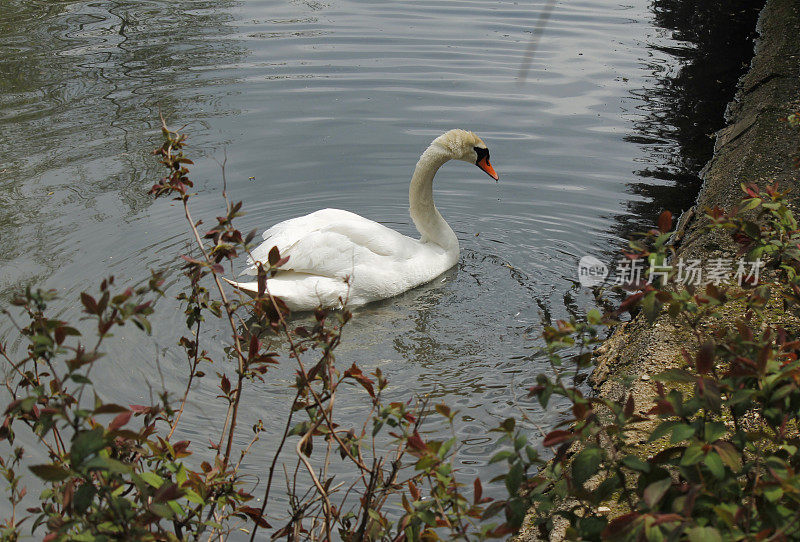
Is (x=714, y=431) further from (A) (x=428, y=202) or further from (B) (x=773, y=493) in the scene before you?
(A) (x=428, y=202)

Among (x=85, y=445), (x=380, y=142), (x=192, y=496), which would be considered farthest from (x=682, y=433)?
(x=380, y=142)

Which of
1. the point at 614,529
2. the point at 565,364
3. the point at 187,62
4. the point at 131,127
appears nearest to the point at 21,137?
the point at 131,127

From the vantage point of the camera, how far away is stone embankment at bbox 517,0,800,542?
425 cm

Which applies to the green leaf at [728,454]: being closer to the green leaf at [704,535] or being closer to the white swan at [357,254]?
the green leaf at [704,535]

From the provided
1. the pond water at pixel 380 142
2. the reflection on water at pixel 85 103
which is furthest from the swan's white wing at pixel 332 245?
the reflection on water at pixel 85 103

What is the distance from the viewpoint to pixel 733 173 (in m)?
6.58

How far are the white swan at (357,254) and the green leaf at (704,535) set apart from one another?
3728 millimetres

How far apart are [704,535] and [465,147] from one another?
5176 millimetres

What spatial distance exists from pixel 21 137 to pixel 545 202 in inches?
198

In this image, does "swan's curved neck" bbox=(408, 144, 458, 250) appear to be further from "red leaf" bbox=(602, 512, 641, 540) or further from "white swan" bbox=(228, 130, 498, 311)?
"red leaf" bbox=(602, 512, 641, 540)

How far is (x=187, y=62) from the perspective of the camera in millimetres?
10320

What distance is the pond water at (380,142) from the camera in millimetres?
5234

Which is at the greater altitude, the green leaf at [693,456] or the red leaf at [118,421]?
A: the red leaf at [118,421]

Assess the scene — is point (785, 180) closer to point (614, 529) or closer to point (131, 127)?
point (614, 529)
